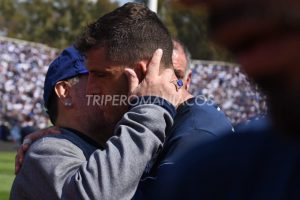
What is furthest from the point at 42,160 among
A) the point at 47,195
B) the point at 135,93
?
the point at 135,93

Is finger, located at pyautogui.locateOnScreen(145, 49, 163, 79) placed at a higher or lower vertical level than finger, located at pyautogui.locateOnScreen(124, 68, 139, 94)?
higher

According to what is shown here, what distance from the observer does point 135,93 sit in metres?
2.65

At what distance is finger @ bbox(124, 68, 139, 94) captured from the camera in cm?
267

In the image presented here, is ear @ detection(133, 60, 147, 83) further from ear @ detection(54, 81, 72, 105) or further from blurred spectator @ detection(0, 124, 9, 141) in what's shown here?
blurred spectator @ detection(0, 124, 9, 141)

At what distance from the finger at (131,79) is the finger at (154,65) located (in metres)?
0.05

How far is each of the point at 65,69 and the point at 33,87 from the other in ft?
89.5

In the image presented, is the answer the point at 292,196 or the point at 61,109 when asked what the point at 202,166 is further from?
the point at 61,109

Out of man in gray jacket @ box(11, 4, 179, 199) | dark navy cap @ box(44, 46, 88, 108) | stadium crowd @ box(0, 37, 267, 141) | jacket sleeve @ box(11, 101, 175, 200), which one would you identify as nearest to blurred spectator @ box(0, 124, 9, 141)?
stadium crowd @ box(0, 37, 267, 141)

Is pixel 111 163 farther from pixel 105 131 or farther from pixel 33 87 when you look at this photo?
pixel 33 87

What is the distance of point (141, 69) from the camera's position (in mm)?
2709

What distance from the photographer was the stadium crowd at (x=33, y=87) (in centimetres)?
2755

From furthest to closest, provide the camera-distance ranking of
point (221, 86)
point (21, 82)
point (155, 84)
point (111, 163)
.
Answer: point (221, 86)
point (21, 82)
point (155, 84)
point (111, 163)

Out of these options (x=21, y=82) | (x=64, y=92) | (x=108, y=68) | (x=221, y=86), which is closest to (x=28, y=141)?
(x=64, y=92)

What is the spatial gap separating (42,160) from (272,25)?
190 centimetres
